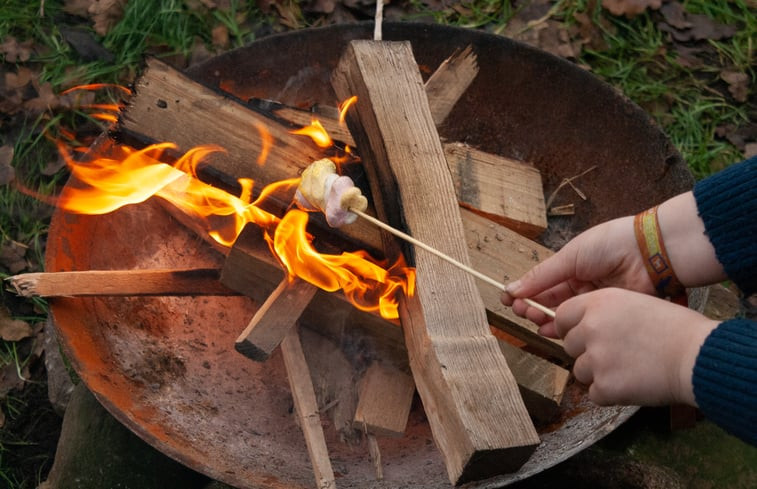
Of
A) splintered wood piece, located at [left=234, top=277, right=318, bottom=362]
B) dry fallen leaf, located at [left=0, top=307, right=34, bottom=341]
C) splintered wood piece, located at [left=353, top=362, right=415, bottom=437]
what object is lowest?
dry fallen leaf, located at [left=0, top=307, right=34, bottom=341]

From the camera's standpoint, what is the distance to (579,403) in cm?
231

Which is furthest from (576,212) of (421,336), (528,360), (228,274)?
(228,274)

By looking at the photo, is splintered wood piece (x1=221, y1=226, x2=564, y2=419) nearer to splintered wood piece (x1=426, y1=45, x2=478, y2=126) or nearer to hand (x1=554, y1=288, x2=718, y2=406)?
hand (x1=554, y1=288, x2=718, y2=406)

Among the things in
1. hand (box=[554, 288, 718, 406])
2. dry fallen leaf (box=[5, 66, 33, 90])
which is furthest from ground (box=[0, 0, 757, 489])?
hand (box=[554, 288, 718, 406])

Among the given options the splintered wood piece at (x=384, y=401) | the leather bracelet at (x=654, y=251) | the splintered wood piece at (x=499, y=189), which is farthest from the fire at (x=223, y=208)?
the leather bracelet at (x=654, y=251)

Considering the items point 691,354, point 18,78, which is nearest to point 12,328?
point 18,78

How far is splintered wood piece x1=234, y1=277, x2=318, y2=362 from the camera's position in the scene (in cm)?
210

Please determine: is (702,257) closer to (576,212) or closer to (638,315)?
(638,315)

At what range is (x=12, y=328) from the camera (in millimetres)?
3115

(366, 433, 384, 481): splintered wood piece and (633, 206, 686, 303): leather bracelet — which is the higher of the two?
(633, 206, 686, 303): leather bracelet

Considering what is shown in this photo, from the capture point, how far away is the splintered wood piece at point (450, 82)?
8.57 feet

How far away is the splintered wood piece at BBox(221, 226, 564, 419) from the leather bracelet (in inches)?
20.0

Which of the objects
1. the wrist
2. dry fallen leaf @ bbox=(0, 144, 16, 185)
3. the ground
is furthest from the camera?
the ground

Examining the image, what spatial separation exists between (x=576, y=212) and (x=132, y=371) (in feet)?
5.72
